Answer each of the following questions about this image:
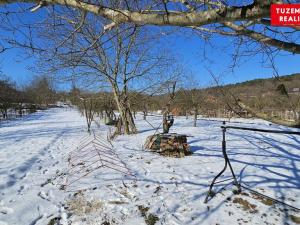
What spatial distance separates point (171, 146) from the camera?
8008 mm

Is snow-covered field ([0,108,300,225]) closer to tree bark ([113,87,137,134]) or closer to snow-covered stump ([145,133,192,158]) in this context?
snow-covered stump ([145,133,192,158])

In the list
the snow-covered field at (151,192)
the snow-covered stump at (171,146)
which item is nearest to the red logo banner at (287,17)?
the snow-covered field at (151,192)

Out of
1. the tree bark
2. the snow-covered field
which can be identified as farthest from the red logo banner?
the tree bark

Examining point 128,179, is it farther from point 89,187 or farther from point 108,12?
point 108,12

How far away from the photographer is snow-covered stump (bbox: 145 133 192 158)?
310 inches

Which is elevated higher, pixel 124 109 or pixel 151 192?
pixel 124 109

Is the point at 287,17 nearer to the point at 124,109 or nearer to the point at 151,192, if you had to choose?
the point at 151,192

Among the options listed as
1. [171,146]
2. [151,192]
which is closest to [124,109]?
[171,146]

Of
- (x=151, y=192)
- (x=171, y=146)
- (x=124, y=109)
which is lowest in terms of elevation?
(x=151, y=192)

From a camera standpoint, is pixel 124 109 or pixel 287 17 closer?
pixel 287 17

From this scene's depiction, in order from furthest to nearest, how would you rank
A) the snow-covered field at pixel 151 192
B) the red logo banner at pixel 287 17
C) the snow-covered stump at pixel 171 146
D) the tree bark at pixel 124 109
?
the tree bark at pixel 124 109
the snow-covered stump at pixel 171 146
the snow-covered field at pixel 151 192
the red logo banner at pixel 287 17

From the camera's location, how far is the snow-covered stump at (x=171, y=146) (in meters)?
7.86

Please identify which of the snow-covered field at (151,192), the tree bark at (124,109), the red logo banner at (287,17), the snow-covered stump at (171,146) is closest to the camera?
the red logo banner at (287,17)

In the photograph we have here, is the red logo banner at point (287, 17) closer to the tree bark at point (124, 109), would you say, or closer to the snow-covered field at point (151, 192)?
the snow-covered field at point (151, 192)
